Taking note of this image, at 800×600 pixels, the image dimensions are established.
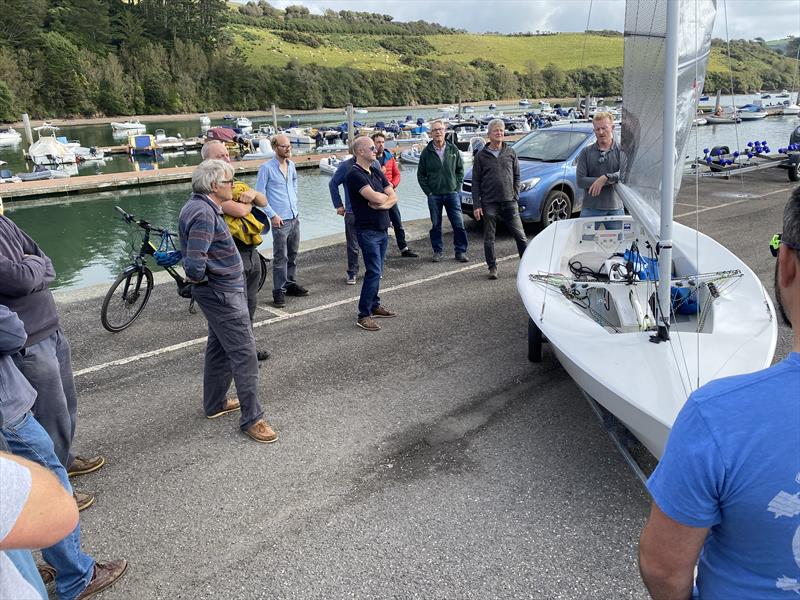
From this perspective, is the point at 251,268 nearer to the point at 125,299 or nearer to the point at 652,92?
the point at 125,299

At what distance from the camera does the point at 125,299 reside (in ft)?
21.2

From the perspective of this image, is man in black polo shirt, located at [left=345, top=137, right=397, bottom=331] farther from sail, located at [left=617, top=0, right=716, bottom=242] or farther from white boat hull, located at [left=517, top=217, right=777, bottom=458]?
sail, located at [left=617, top=0, right=716, bottom=242]

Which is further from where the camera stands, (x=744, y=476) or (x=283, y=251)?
(x=283, y=251)

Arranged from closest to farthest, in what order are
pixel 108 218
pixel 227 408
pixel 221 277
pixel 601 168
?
pixel 221 277
pixel 227 408
pixel 601 168
pixel 108 218

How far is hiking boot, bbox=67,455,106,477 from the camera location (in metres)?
3.76

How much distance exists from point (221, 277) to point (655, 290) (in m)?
3.14

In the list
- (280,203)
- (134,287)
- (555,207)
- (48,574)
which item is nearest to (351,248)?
(280,203)

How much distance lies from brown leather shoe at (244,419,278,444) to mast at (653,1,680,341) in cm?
272

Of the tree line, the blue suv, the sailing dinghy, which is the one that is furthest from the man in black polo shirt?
the tree line

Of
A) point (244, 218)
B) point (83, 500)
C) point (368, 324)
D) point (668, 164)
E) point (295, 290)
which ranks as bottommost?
point (83, 500)

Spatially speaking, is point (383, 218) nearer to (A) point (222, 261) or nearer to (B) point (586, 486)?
(A) point (222, 261)

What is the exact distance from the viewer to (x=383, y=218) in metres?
6.11

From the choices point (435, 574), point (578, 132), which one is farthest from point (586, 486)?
point (578, 132)

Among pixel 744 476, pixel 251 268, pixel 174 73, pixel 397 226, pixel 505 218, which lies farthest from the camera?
pixel 174 73
